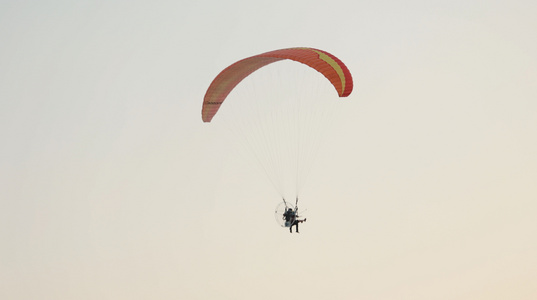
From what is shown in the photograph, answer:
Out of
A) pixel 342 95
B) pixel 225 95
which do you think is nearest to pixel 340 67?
pixel 342 95

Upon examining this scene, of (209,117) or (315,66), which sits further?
(209,117)

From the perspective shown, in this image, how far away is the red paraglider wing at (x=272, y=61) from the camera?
2498 inches

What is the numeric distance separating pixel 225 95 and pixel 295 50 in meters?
5.26

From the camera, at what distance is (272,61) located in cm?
6569

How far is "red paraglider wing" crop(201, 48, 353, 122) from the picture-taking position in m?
63.4

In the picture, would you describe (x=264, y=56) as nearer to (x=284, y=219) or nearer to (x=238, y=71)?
(x=238, y=71)

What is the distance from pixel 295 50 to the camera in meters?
64.8

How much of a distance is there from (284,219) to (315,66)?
7437 millimetres

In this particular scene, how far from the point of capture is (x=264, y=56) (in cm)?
6322

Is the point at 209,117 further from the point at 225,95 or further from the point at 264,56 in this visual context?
the point at 264,56

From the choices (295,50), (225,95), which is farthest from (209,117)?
(295,50)

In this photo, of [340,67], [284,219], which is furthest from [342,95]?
[284,219]

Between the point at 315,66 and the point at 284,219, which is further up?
the point at 315,66

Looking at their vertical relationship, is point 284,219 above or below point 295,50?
below
